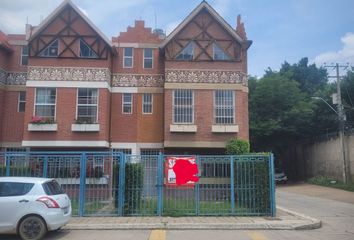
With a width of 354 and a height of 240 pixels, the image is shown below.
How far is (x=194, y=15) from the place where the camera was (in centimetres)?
2552

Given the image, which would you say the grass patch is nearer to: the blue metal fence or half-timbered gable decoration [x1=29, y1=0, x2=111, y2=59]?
the blue metal fence

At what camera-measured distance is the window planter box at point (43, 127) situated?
23.5 m

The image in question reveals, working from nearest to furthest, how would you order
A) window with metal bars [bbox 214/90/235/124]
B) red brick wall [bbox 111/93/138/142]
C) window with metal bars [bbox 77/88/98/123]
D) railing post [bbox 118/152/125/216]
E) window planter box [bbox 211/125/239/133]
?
railing post [bbox 118/152/125/216]
window with metal bars [bbox 77/88/98/123]
window planter box [bbox 211/125/239/133]
window with metal bars [bbox 214/90/235/124]
red brick wall [bbox 111/93/138/142]

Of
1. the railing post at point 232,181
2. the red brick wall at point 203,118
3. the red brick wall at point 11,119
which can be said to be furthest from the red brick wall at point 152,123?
the railing post at point 232,181

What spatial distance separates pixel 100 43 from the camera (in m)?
24.8

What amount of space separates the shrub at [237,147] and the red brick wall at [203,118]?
67 cm

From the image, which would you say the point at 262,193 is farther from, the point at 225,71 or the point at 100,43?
the point at 100,43

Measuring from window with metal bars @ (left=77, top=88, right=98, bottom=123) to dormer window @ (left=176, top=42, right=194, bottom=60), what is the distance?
5.47m

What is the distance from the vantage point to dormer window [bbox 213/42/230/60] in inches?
998

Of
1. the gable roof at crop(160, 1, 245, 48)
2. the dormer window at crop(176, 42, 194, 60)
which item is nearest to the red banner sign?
the dormer window at crop(176, 42, 194, 60)

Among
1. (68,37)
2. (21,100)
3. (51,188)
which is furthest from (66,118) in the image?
(51,188)

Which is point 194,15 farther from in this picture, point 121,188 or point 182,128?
point 121,188

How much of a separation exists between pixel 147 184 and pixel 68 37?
12.4 metres

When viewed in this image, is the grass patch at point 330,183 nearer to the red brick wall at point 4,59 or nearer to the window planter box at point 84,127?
the window planter box at point 84,127
